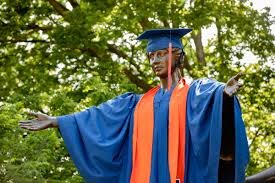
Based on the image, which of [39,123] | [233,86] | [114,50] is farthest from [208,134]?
[114,50]

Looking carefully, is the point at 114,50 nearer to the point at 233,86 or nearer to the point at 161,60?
the point at 161,60

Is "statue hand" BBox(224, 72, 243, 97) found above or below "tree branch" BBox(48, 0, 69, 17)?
below

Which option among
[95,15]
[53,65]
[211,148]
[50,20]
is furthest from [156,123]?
[50,20]

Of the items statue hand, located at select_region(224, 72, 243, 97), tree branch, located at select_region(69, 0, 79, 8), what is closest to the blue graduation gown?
statue hand, located at select_region(224, 72, 243, 97)

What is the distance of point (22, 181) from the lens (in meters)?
9.27

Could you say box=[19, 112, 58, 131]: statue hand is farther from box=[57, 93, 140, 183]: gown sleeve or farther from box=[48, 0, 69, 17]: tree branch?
box=[48, 0, 69, 17]: tree branch

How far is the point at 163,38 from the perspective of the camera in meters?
5.69

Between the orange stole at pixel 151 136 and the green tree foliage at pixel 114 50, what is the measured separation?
20.1 feet

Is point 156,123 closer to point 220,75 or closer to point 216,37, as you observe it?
point 220,75

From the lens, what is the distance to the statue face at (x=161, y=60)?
5.56 meters

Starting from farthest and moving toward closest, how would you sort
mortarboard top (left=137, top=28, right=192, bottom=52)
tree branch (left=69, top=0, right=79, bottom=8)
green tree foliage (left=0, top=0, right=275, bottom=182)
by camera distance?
tree branch (left=69, top=0, right=79, bottom=8) → green tree foliage (left=0, top=0, right=275, bottom=182) → mortarboard top (left=137, top=28, right=192, bottom=52)

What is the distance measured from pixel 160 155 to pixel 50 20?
10172mm

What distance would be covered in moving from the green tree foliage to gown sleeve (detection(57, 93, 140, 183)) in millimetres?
5892

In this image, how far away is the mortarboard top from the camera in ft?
18.5
